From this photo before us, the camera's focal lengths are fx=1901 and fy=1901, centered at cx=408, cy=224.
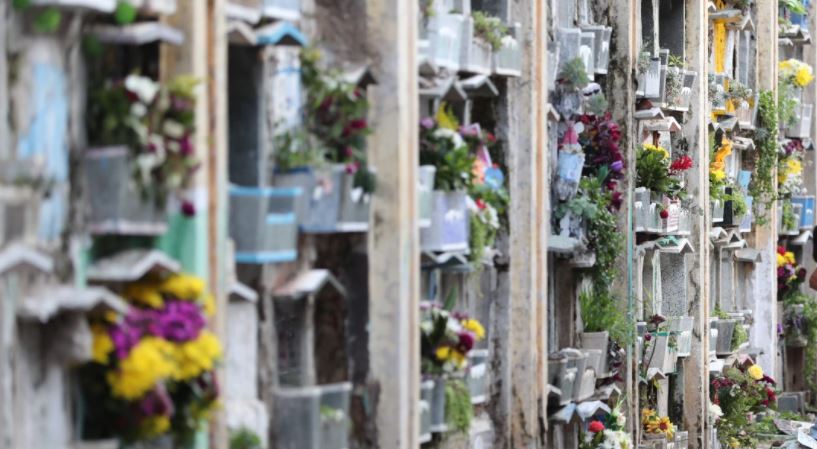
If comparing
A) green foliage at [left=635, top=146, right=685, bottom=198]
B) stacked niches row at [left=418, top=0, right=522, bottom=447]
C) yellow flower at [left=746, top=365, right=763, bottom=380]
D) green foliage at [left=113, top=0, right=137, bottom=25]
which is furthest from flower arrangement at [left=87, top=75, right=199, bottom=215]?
yellow flower at [left=746, top=365, right=763, bottom=380]

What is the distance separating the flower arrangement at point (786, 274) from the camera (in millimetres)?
33812

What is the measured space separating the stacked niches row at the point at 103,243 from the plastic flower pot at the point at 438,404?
4473mm

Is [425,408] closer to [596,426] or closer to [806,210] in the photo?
[596,426]

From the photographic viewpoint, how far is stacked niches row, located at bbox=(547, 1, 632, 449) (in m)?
20.4

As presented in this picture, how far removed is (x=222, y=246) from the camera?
12664mm

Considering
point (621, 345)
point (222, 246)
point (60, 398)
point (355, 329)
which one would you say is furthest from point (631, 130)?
point (60, 398)

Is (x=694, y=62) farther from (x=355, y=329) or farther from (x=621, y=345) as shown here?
(x=355, y=329)

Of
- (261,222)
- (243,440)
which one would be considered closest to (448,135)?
(261,222)

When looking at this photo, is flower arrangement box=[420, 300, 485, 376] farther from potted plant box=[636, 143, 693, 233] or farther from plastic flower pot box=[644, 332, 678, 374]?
plastic flower pot box=[644, 332, 678, 374]

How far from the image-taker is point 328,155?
582 inches

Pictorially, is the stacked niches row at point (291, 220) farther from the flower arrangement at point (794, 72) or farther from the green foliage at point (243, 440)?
the flower arrangement at point (794, 72)

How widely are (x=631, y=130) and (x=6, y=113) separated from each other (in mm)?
13073

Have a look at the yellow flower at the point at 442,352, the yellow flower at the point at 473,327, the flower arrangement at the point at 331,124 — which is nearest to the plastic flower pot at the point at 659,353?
the yellow flower at the point at 473,327

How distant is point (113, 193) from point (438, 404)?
5656mm
